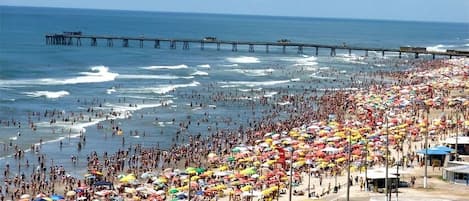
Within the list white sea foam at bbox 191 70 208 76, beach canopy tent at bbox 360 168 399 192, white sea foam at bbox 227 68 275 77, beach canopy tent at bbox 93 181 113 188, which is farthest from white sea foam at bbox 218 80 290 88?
beach canopy tent at bbox 360 168 399 192

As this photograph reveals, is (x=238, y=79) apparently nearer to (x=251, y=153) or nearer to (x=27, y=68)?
(x=27, y=68)

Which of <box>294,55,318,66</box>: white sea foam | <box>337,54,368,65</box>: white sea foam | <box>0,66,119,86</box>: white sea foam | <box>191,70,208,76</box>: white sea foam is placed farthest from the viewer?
<box>337,54,368,65</box>: white sea foam

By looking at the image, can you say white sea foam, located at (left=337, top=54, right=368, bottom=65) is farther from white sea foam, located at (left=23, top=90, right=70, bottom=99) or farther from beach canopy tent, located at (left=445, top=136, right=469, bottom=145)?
beach canopy tent, located at (left=445, top=136, right=469, bottom=145)

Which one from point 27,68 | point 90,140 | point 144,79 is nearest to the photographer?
point 90,140

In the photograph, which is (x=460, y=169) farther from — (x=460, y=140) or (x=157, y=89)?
(x=157, y=89)

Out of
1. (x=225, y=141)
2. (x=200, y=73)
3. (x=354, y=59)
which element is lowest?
(x=225, y=141)

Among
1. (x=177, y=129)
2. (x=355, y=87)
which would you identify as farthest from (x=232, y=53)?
(x=177, y=129)

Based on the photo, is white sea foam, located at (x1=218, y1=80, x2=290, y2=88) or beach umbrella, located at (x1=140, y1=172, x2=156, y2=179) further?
white sea foam, located at (x1=218, y1=80, x2=290, y2=88)

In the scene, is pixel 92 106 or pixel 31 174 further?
pixel 92 106

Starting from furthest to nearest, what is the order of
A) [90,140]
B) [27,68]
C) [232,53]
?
[232,53] → [27,68] → [90,140]

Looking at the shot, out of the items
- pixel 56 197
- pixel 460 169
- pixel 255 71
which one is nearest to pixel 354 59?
pixel 255 71

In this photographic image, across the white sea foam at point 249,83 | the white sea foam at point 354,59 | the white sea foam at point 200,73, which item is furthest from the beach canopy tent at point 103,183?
the white sea foam at point 354,59
